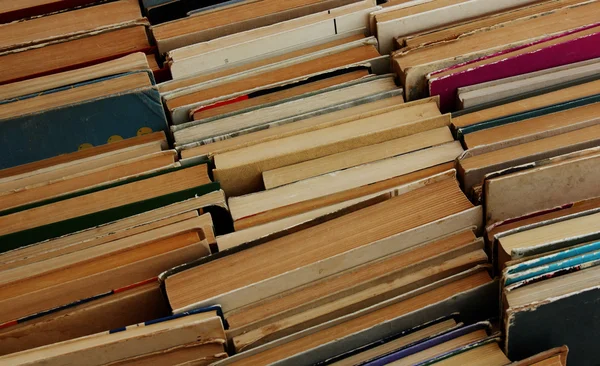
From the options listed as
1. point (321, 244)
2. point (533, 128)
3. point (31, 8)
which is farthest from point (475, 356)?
point (31, 8)

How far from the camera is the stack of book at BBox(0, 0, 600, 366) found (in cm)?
95

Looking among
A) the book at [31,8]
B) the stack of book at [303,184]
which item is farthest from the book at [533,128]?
the book at [31,8]

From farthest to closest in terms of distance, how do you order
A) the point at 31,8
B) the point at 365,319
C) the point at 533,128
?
the point at 31,8, the point at 533,128, the point at 365,319

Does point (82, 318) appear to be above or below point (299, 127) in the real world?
below

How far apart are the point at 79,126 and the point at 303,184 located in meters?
0.39

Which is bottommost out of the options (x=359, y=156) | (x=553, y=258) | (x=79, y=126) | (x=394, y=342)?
(x=394, y=342)

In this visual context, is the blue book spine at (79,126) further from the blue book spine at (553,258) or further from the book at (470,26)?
the blue book spine at (553,258)

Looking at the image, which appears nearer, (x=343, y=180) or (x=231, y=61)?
(x=343, y=180)

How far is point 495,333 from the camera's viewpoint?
92 centimetres

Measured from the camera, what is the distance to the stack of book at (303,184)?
0.95m

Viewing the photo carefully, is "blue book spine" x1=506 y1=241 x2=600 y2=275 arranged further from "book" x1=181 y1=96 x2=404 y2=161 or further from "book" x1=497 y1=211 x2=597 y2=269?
"book" x1=181 y1=96 x2=404 y2=161

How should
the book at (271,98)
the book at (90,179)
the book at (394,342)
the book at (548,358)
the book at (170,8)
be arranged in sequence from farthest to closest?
the book at (170,8)
the book at (271,98)
the book at (90,179)
the book at (394,342)
the book at (548,358)

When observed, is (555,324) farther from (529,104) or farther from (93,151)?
(93,151)

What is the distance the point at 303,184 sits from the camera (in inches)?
42.0
